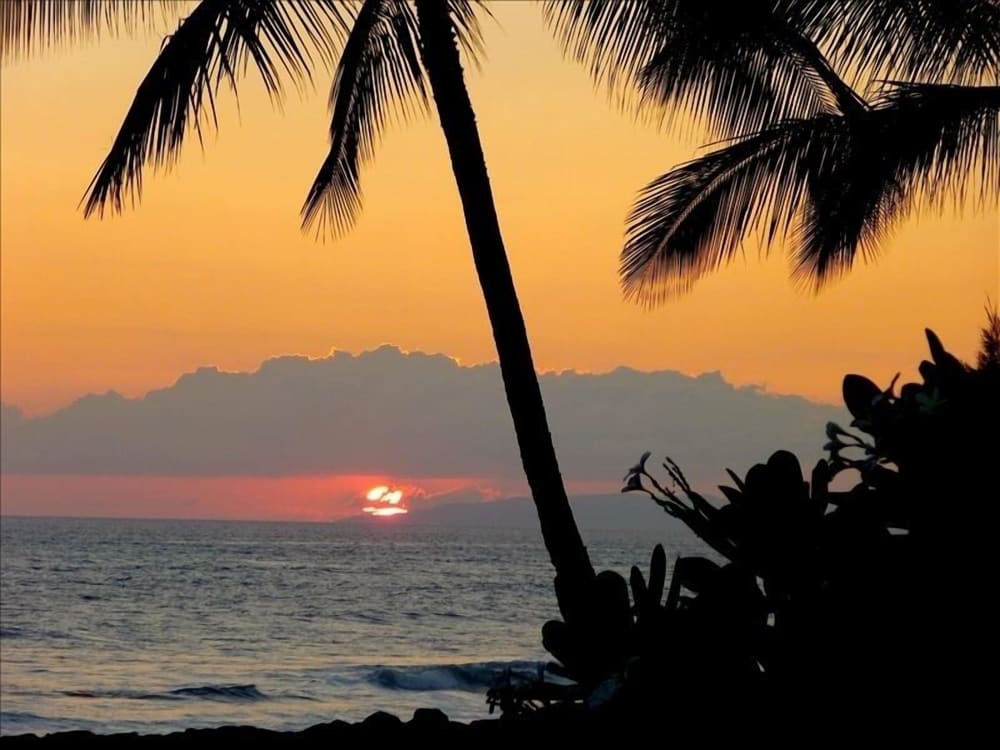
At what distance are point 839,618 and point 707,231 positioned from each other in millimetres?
6861

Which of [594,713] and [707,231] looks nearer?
[594,713]

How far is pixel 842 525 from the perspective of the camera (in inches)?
112

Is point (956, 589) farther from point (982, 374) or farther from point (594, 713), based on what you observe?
point (594, 713)

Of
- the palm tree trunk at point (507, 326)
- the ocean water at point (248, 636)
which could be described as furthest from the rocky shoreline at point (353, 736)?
the ocean water at point (248, 636)

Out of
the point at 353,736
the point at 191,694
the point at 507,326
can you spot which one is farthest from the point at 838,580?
the point at 191,694

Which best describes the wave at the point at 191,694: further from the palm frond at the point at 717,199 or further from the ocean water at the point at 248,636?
the palm frond at the point at 717,199

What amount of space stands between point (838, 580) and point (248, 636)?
3794 centimetres

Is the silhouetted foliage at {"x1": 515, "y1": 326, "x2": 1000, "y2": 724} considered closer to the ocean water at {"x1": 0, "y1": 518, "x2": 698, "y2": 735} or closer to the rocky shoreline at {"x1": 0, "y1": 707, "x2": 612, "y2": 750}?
the rocky shoreline at {"x1": 0, "y1": 707, "x2": 612, "y2": 750}

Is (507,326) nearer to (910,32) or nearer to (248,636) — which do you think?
(910,32)

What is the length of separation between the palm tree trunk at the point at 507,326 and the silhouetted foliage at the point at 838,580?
14.0ft

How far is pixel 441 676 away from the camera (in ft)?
97.7

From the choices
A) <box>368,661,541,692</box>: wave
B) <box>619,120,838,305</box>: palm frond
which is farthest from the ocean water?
<box>619,120,838,305</box>: palm frond

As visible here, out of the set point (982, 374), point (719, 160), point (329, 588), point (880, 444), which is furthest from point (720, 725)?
point (329, 588)

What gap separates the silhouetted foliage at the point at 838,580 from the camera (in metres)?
2.69
